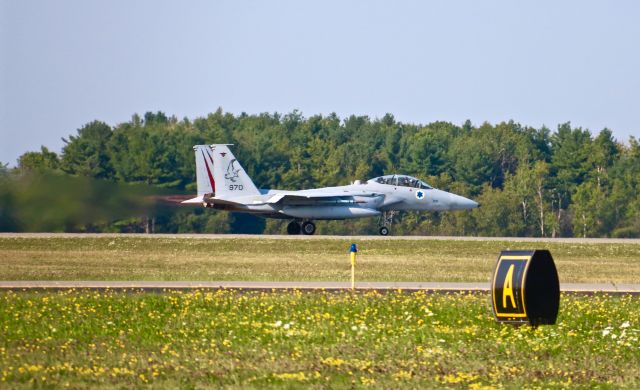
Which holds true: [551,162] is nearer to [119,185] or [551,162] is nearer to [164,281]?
[119,185]

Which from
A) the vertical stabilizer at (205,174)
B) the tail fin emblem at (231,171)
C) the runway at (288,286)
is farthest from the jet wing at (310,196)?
the runway at (288,286)

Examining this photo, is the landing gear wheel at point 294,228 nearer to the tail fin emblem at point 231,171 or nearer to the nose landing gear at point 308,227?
the nose landing gear at point 308,227

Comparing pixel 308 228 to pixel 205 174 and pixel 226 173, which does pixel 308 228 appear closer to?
pixel 226 173

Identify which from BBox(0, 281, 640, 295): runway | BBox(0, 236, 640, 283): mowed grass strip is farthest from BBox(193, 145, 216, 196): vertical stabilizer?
BBox(0, 281, 640, 295): runway

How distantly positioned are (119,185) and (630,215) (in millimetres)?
32994

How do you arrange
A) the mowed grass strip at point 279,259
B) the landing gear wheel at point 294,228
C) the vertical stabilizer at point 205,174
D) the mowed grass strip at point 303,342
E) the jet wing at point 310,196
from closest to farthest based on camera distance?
the mowed grass strip at point 303,342
the mowed grass strip at point 279,259
the jet wing at point 310,196
the vertical stabilizer at point 205,174
the landing gear wheel at point 294,228

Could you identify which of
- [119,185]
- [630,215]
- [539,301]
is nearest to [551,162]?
[630,215]

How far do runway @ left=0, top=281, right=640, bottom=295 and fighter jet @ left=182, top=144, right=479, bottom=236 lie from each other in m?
22.5

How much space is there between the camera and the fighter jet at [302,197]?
48.8m

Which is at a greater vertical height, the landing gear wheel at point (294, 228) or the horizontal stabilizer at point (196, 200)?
the horizontal stabilizer at point (196, 200)

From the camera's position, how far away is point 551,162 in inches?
3529

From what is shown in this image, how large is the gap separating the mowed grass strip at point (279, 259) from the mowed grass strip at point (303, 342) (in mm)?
7151

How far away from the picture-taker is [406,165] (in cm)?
8650

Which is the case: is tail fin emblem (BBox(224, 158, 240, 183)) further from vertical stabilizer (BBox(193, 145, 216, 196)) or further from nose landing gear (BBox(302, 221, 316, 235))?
nose landing gear (BBox(302, 221, 316, 235))
